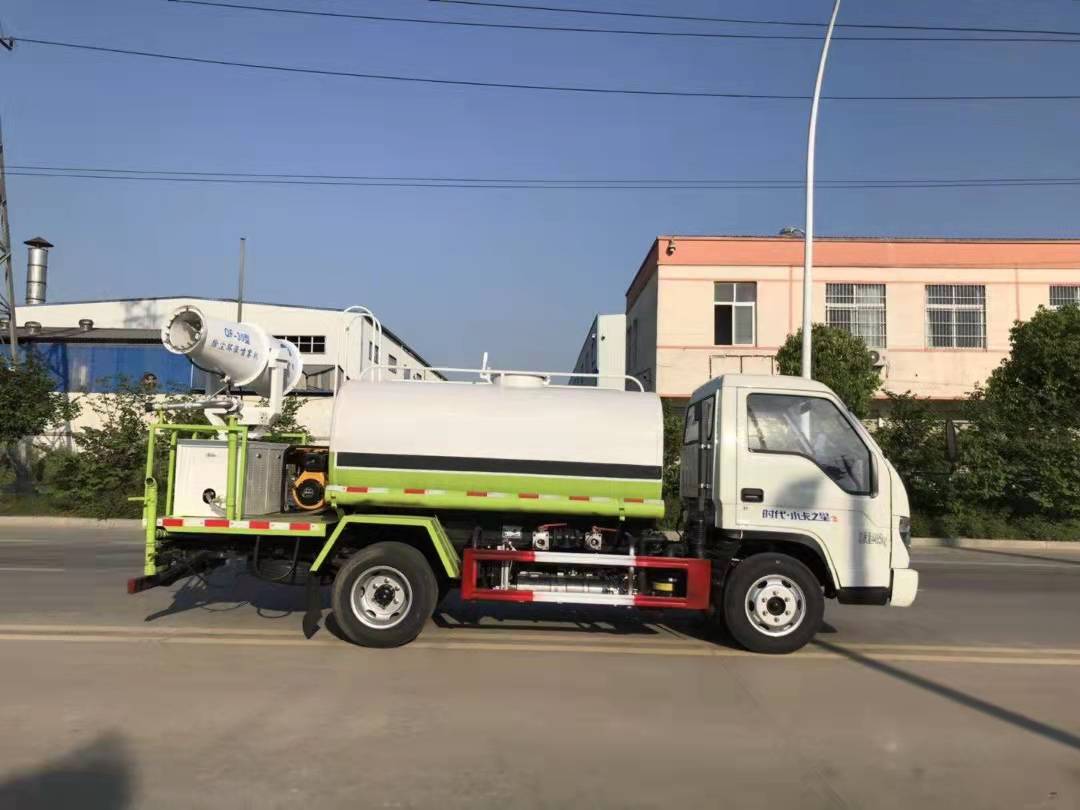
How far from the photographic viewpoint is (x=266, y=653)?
23.3 feet

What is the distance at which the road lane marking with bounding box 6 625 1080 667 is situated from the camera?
732 centimetres

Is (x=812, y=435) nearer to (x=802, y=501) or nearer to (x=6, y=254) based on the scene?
(x=802, y=501)

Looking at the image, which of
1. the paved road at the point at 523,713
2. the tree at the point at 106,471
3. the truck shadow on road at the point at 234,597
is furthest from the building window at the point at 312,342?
the paved road at the point at 523,713

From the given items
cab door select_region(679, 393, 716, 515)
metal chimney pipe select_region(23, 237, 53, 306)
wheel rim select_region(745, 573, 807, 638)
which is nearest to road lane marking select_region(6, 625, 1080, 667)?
wheel rim select_region(745, 573, 807, 638)

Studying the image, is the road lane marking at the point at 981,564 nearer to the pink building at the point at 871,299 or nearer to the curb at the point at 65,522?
the pink building at the point at 871,299

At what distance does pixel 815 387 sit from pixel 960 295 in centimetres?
2280

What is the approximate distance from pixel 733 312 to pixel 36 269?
42.8 meters

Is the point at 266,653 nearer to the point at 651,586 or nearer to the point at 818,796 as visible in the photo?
the point at 651,586

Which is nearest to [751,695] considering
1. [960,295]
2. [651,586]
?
[651,586]

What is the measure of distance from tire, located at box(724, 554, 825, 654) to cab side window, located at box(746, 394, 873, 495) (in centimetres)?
95

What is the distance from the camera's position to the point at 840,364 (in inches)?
796

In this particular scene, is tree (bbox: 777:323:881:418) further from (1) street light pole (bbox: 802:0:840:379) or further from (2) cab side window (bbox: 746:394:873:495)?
(2) cab side window (bbox: 746:394:873:495)

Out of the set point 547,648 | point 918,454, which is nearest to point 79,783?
point 547,648

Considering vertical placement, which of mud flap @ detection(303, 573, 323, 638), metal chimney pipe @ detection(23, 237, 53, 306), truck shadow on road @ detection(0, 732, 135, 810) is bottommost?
truck shadow on road @ detection(0, 732, 135, 810)
